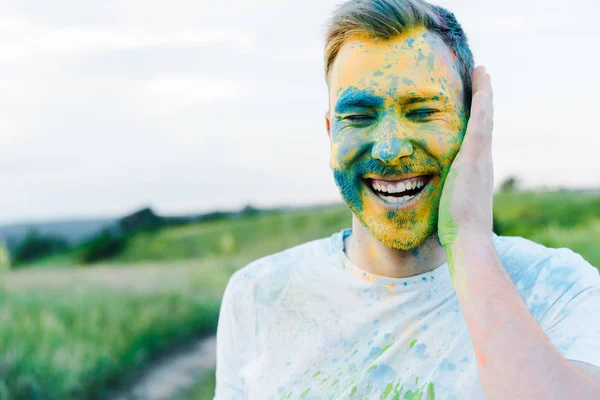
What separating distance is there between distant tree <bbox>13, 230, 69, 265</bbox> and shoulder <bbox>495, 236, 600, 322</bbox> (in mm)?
9135

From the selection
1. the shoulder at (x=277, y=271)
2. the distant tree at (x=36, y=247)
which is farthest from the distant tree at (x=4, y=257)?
the shoulder at (x=277, y=271)

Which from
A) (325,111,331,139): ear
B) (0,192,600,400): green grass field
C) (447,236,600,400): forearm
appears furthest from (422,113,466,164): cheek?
(0,192,600,400): green grass field

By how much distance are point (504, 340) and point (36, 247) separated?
9.55 metres

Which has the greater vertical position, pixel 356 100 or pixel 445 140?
pixel 356 100

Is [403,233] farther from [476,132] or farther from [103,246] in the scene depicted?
[103,246]

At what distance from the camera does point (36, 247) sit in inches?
388

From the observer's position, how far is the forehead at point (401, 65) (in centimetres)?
213

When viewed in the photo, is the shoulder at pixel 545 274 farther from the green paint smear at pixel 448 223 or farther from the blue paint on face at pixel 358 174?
the blue paint on face at pixel 358 174

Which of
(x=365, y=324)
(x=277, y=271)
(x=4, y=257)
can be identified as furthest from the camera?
(x=4, y=257)

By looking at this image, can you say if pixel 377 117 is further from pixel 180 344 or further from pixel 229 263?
pixel 229 263

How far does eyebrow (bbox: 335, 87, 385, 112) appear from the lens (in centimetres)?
214

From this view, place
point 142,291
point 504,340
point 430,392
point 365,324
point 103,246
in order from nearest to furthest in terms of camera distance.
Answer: point 504,340, point 430,392, point 365,324, point 142,291, point 103,246

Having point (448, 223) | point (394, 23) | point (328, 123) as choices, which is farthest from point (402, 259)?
point (394, 23)

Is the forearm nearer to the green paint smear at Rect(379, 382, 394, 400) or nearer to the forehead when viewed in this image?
the green paint smear at Rect(379, 382, 394, 400)
